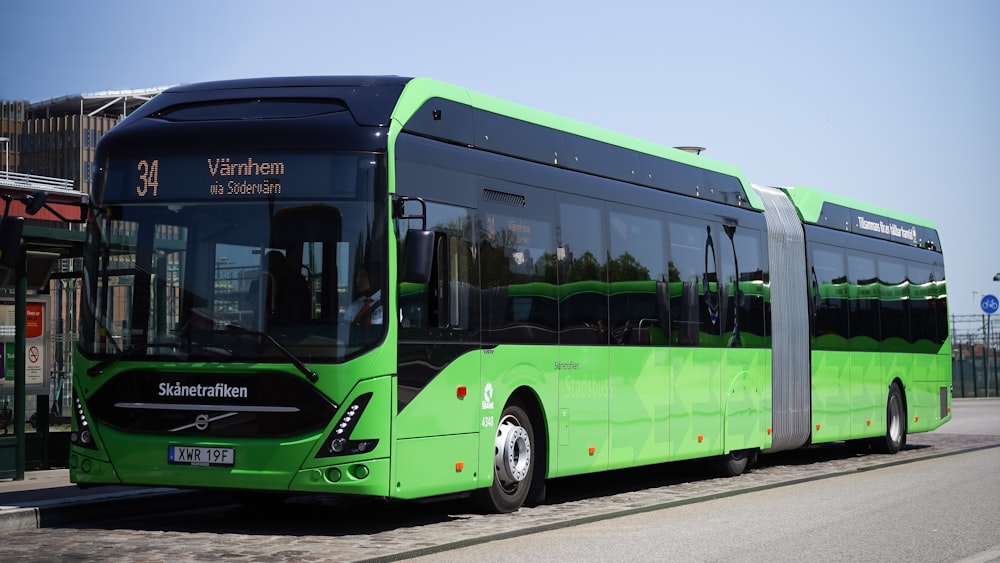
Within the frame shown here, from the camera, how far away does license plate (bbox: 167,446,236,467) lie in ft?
37.2

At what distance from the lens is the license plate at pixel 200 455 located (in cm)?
1135

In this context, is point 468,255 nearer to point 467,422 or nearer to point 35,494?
point 467,422

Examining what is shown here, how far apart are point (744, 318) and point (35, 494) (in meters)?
8.90

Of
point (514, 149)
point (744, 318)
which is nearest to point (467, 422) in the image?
point (514, 149)

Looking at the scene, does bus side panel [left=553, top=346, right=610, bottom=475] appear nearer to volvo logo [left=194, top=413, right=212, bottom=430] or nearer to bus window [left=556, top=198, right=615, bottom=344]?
bus window [left=556, top=198, right=615, bottom=344]

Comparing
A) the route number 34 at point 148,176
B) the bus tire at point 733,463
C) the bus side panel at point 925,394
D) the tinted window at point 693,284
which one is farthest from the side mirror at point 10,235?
the bus side panel at point 925,394

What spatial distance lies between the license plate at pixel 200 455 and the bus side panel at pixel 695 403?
6.37 metres

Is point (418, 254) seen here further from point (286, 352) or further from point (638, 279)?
point (638, 279)

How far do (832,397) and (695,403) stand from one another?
5030 millimetres

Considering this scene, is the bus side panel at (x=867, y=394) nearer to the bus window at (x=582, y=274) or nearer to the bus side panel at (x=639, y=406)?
the bus side panel at (x=639, y=406)

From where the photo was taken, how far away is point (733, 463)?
18.6m

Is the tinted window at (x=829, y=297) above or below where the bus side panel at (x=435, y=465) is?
above

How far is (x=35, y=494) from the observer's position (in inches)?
543

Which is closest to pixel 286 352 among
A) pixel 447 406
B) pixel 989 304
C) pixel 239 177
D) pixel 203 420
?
pixel 203 420
